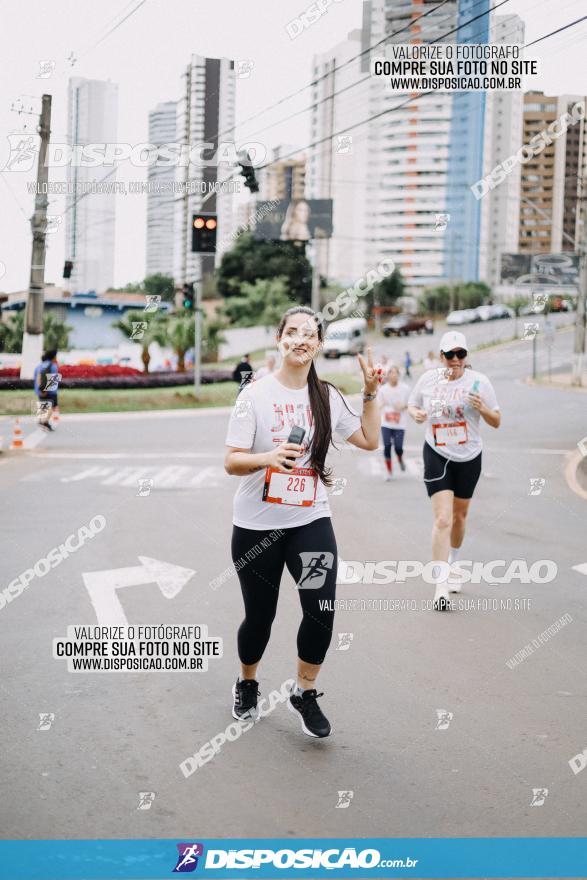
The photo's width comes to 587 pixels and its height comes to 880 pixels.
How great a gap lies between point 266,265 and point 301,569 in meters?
61.8

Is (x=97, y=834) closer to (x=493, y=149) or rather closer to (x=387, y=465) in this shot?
(x=387, y=465)

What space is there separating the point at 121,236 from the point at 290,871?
11.4 metres

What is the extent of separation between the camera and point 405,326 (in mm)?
55031

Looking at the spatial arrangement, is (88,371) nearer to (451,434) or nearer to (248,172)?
(248,172)

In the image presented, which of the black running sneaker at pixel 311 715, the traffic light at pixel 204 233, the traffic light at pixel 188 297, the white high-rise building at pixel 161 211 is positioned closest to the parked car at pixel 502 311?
the white high-rise building at pixel 161 211

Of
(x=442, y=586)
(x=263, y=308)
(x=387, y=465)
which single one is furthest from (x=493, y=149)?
(x=442, y=586)

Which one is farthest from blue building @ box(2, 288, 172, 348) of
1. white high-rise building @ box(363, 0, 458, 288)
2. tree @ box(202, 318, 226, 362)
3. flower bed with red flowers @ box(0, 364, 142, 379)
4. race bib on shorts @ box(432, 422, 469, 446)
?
white high-rise building @ box(363, 0, 458, 288)

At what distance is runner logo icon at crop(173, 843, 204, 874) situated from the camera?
3354 mm

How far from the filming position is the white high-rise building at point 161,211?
58.2 ft

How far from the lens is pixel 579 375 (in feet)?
118

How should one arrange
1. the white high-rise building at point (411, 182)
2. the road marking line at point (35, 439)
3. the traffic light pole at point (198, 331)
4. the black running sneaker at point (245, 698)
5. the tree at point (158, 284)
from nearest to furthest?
1. the black running sneaker at point (245, 698)
2. the road marking line at point (35, 439)
3. the traffic light pole at point (198, 331)
4. the tree at point (158, 284)
5. the white high-rise building at point (411, 182)

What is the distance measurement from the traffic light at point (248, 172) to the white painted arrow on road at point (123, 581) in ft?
29.3

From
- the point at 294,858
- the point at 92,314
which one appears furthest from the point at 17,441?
the point at 294,858

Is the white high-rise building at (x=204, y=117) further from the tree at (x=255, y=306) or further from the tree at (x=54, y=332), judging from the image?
the tree at (x=255, y=306)
